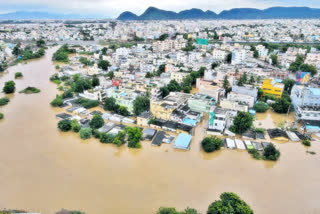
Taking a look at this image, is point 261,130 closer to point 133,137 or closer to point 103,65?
point 133,137

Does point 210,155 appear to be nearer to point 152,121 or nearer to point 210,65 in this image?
point 152,121

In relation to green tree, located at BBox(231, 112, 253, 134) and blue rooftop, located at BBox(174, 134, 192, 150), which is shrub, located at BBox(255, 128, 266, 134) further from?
blue rooftop, located at BBox(174, 134, 192, 150)

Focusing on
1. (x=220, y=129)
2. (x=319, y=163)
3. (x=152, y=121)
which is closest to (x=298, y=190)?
(x=319, y=163)

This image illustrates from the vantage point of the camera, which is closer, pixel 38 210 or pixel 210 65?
pixel 38 210

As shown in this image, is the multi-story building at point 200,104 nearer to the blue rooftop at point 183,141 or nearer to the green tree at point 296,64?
the blue rooftop at point 183,141

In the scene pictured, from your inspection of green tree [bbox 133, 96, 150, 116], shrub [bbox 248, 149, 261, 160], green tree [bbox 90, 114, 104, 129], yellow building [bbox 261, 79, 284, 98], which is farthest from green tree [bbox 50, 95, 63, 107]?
yellow building [bbox 261, 79, 284, 98]

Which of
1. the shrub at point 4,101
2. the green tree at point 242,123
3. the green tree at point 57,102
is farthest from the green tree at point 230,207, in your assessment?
the shrub at point 4,101

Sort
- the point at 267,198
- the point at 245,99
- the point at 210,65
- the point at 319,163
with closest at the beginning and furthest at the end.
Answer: the point at 267,198, the point at 319,163, the point at 245,99, the point at 210,65
